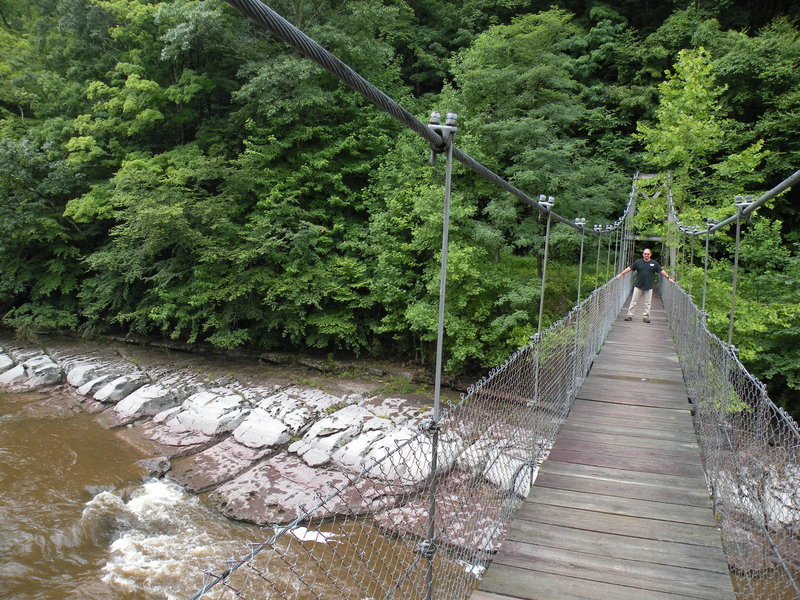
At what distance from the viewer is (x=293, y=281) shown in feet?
32.1

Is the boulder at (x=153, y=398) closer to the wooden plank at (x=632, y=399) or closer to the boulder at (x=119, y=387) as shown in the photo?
the boulder at (x=119, y=387)

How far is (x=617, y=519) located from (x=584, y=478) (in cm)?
38

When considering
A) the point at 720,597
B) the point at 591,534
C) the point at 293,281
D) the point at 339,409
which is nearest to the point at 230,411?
the point at 339,409

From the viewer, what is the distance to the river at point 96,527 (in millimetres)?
4695

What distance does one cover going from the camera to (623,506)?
2.52 meters

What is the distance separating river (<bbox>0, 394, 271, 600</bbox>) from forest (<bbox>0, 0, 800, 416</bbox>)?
3277 millimetres

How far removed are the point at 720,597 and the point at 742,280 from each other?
349 inches

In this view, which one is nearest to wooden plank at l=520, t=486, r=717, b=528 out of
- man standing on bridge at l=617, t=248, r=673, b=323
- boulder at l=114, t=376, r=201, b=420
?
man standing on bridge at l=617, t=248, r=673, b=323

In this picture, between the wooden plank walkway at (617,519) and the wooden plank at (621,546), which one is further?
the wooden plank at (621,546)

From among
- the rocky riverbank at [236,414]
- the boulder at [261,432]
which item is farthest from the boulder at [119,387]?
the boulder at [261,432]

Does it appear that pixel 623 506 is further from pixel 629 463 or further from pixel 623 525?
pixel 629 463

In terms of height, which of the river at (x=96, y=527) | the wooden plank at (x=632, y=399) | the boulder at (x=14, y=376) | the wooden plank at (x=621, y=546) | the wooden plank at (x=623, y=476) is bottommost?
the river at (x=96, y=527)

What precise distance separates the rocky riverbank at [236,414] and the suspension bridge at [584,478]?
1.60 metres

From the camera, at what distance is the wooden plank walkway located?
1997 mm
